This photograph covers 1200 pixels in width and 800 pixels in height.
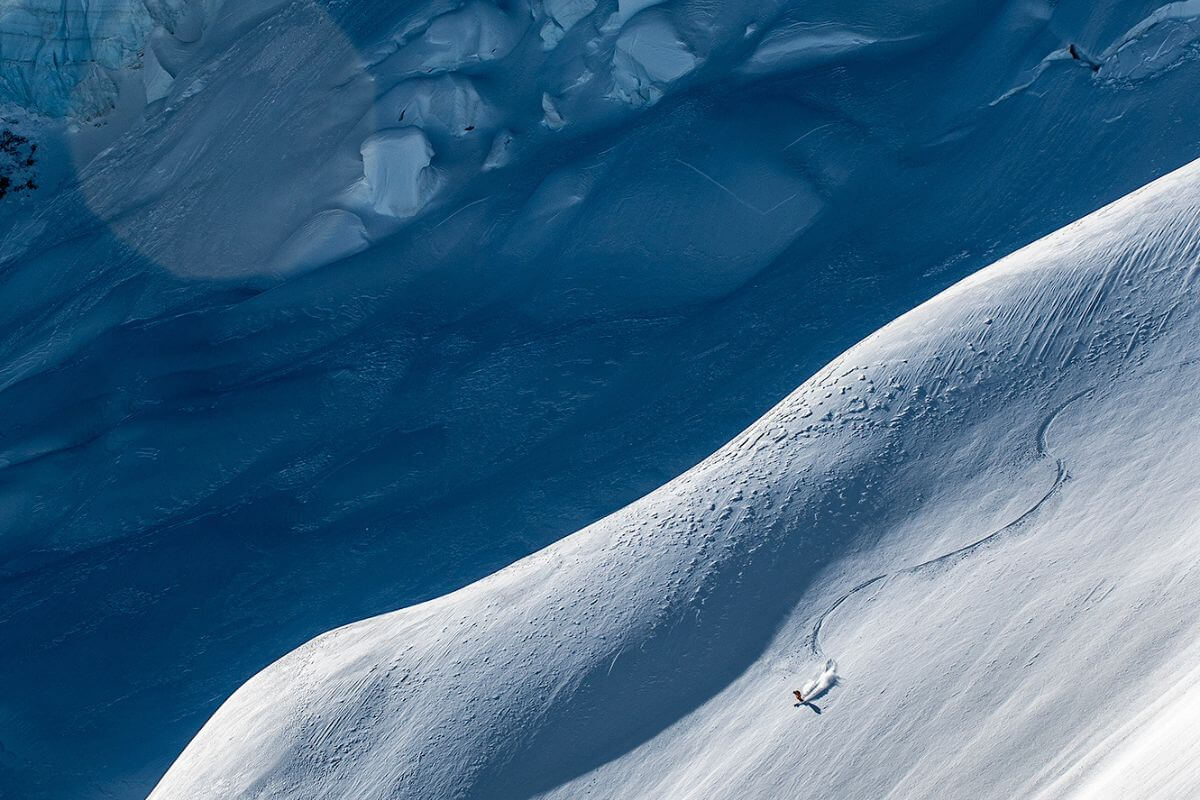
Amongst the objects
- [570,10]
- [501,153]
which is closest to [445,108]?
[501,153]

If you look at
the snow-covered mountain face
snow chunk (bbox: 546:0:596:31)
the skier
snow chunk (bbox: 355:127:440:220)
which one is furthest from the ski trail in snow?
snow chunk (bbox: 546:0:596:31)

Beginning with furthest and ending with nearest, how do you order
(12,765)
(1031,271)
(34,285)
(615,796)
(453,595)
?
1. (34,285)
2. (12,765)
3. (453,595)
4. (1031,271)
5. (615,796)

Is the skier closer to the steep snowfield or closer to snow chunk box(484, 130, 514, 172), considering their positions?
the steep snowfield

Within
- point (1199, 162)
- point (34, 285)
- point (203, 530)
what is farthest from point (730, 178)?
point (34, 285)

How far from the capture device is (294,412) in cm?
1117

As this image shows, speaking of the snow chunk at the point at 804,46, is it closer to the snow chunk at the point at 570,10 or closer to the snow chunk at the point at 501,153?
the snow chunk at the point at 570,10

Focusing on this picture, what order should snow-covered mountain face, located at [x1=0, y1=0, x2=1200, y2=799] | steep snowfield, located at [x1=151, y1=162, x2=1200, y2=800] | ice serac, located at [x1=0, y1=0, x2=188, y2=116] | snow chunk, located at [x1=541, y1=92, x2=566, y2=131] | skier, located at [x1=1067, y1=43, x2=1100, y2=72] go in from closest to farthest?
1. steep snowfield, located at [x1=151, y1=162, x2=1200, y2=800]
2. skier, located at [x1=1067, y1=43, x2=1100, y2=72]
3. snow-covered mountain face, located at [x1=0, y1=0, x2=1200, y2=799]
4. snow chunk, located at [x1=541, y1=92, x2=566, y2=131]
5. ice serac, located at [x1=0, y1=0, x2=188, y2=116]

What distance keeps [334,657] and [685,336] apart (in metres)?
5.34

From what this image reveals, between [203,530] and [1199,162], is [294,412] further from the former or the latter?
[1199,162]

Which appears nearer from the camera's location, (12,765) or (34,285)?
(12,765)

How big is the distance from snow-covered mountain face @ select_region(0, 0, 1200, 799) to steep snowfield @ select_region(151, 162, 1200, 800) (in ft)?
4.87

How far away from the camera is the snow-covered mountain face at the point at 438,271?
10.5 metres

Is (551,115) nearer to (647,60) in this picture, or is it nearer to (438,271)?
(647,60)

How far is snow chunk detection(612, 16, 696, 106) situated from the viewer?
11109 millimetres
